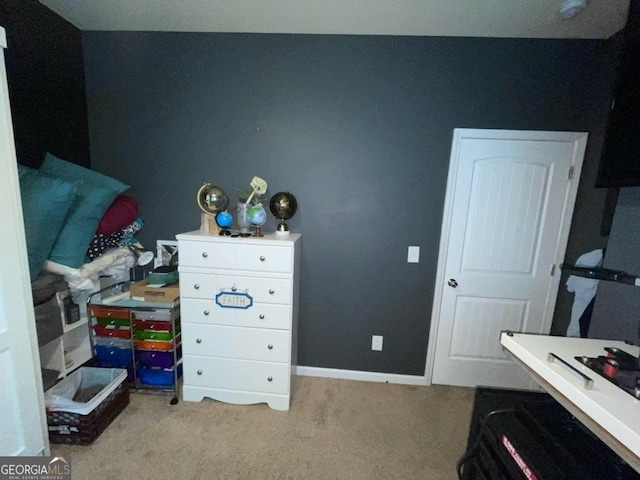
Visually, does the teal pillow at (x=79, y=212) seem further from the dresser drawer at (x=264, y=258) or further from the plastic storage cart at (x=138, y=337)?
the dresser drawer at (x=264, y=258)

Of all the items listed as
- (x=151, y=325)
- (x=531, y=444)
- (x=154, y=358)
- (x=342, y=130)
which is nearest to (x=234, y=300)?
(x=151, y=325)

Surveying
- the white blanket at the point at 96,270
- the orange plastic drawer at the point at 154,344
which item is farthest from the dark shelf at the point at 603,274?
the white blanket at the point at 96,270

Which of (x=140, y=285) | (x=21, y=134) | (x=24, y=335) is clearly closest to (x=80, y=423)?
(x=24, y=335)

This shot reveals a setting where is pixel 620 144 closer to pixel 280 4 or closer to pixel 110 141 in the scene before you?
pixel 280 4

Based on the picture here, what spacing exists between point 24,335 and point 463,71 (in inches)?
115

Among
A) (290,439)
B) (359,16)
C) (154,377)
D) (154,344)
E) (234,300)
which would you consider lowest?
(290,439)

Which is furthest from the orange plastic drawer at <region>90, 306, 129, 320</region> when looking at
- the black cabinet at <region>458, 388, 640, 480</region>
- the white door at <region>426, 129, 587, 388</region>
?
Answer: the white door at <region>426, 129, 587, 388</region>

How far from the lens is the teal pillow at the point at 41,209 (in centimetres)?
146

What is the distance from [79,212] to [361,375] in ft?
7.59

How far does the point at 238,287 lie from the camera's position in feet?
5.99

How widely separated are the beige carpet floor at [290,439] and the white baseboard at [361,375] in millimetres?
143

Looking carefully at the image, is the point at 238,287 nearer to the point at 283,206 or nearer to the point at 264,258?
the point at 264,258

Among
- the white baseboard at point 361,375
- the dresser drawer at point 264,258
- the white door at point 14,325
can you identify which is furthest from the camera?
the white baseboard at point 361,375

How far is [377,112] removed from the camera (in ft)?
6.61
